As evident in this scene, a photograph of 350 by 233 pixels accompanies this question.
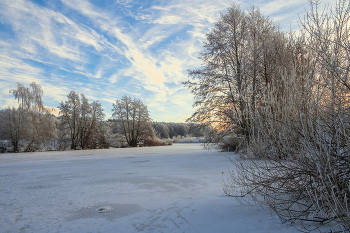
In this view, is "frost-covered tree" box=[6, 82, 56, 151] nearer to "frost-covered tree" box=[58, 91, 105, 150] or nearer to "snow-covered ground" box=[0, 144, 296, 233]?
"frost-covered tree" box=[58, 91, 105, 150]

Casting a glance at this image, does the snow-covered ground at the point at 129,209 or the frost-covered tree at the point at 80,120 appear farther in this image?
the frost-covered tree at the point at 80,120

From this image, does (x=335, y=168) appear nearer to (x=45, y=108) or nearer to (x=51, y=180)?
(x=51, y=180)

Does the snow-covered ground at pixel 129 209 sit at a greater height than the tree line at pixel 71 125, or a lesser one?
lesser

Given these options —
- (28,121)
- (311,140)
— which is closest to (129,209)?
(311,140)

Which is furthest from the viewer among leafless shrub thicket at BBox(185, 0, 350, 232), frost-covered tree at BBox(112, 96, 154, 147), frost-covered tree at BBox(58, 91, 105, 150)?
frost-covered tree at BBox(112, 96, 154, 147)

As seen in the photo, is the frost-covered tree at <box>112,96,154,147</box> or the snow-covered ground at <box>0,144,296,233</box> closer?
the snow-covered ground at <box>0,144,296,233</box>

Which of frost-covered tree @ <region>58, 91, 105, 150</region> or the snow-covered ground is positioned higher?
frost-covered tree @ <region>58, 91, 105, 150</region>

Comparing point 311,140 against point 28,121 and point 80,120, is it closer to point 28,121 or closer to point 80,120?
point 28,121

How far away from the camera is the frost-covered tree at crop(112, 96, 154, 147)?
2370 centimetres

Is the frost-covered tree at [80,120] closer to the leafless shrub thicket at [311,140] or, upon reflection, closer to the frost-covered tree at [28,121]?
the frost-covered tree at [28,121]

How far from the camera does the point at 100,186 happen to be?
13.9 feet

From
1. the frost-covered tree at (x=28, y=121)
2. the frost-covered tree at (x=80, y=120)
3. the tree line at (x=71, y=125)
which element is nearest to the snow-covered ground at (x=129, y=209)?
the tree line at (x=71, y=125)

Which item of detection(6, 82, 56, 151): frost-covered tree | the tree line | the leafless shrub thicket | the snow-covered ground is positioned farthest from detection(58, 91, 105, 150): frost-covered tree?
the leafless shrub thicket

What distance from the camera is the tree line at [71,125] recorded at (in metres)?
16.2
